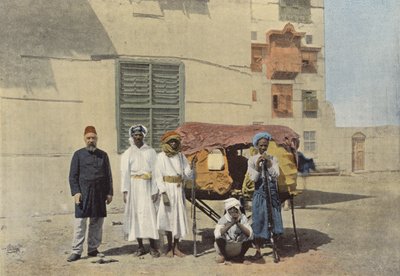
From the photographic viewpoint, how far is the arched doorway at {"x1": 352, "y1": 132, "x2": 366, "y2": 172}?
6.88m

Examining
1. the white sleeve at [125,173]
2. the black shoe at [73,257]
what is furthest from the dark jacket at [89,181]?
the black shoe at [73,257]

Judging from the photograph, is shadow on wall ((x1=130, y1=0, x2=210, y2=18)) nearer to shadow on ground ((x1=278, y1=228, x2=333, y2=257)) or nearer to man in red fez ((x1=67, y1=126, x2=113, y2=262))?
man in red fez ((x1=67, y1=126, x2=113, y2=262))

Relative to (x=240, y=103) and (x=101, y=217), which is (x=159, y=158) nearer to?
(x=101, y=217)

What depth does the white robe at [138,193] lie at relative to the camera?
19.0 feet

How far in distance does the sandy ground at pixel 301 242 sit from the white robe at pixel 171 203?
1.08 ft

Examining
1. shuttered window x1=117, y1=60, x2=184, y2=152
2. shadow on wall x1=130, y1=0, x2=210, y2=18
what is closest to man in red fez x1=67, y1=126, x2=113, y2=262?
shuttered window x1=117, y1=60, x2=184, y2=152

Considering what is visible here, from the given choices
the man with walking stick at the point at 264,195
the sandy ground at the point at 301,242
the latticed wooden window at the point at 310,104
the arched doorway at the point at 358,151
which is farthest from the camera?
the arched doorway at the point at 358,151

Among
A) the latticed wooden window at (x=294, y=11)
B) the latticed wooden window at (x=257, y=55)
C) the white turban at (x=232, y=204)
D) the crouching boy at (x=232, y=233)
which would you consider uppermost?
the latticed wooden window at (x=294, y=11)

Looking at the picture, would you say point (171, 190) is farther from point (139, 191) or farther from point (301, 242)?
point (301, 242)

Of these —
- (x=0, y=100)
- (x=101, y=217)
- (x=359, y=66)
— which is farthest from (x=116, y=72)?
(x=359, y=66)

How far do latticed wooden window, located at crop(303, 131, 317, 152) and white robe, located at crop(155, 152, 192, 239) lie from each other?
1.88 meters

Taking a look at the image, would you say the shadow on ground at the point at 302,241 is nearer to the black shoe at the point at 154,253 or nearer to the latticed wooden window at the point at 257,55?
the black shoe at the point at 154,253

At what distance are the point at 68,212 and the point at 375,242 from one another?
374 cm

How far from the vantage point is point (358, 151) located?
7.17 metres
